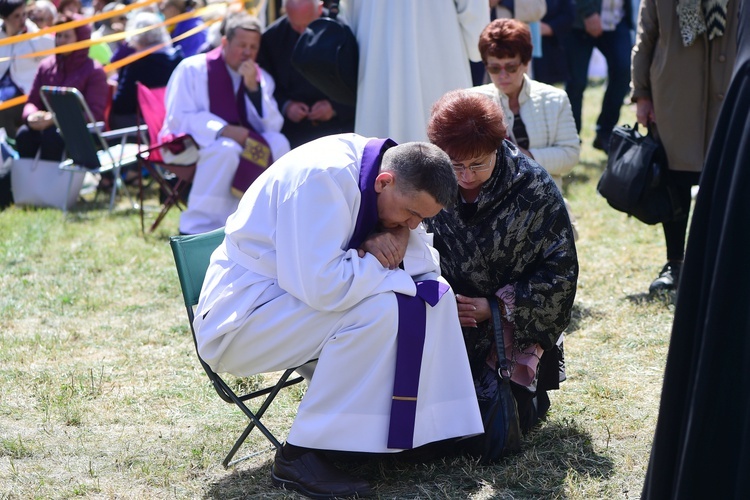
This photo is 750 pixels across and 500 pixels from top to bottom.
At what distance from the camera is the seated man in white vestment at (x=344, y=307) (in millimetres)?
3105

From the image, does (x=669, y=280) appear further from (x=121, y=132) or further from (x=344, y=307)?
(x=121, y=132)

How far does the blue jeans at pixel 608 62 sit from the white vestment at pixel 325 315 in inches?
240

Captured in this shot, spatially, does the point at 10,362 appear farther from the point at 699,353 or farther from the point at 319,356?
the point at 699,353

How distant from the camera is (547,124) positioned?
4852 mm

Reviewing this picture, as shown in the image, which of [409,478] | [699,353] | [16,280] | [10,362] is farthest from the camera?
[16,280]

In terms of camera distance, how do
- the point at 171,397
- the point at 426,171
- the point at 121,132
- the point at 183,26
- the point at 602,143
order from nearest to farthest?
the point at 426,171
the point at 171,397
the point at 121,132
the point at 602,143
the point at 183,26

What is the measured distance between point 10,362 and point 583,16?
19.5ft

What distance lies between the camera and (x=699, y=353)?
2109 millimetres

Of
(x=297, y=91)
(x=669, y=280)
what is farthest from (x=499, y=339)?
(x=297, y=91)

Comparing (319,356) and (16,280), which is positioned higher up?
(319,356)

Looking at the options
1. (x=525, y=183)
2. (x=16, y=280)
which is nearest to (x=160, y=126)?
(x=16, y=280)

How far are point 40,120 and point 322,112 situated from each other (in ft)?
9.14

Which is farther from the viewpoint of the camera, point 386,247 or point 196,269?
point 196,269

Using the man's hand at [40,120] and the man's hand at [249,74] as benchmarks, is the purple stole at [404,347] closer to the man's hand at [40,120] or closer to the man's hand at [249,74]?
the man's hand at [249,74]
